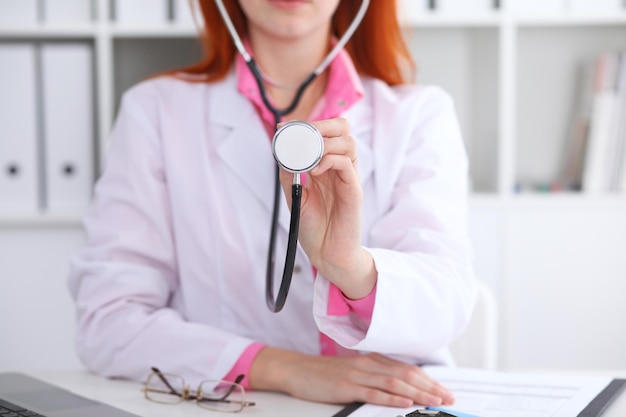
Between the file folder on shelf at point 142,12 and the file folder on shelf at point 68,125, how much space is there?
0.11m

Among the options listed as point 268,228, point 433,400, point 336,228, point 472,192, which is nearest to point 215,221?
point 268,228

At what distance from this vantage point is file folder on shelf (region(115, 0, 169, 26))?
1959 millimetres

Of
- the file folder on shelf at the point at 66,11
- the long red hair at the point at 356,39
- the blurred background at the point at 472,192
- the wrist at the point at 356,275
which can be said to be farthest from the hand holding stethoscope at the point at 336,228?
the file folder on shelf at the point at 66,11

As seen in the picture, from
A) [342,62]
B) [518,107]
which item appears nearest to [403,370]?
[342,62]

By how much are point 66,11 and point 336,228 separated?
129 centimetres

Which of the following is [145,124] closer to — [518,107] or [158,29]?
[158,29]

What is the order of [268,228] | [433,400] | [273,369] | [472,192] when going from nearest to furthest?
[433,400]
[273,369]
[268,228]
[472,192]

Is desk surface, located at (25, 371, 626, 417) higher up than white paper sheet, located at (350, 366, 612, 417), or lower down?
lower down

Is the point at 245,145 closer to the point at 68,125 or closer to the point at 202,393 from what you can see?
the point at 202,393

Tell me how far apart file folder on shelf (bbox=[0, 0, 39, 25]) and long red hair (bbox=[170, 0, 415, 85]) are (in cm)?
69

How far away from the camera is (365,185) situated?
128 cm

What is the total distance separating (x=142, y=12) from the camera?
196cm

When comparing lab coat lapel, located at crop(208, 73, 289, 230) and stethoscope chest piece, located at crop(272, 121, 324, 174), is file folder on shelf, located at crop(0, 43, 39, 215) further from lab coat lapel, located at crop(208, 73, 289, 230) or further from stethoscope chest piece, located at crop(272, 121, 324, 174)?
stethoscope chest piece, located at crop(272, 121, 324, 174)

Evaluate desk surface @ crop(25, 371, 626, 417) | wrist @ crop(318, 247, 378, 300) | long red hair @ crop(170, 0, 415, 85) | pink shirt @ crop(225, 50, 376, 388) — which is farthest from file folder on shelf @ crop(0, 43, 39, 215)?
wrist @ crop(318, 247, 378, 300)
